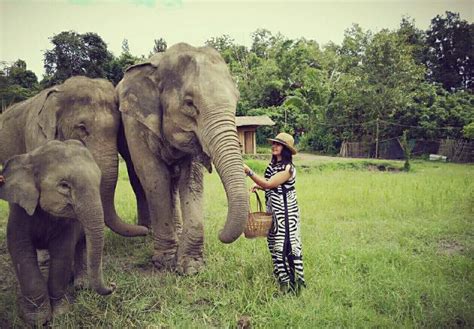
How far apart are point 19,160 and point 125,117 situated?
61.1 inches

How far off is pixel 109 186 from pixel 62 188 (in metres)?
1.43

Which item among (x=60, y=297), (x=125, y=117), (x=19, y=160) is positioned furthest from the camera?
(x=125, y=117)

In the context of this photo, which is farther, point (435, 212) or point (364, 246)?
point (435, 212)

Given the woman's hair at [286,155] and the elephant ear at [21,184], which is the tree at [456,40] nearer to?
the woman's hair at [286,155]

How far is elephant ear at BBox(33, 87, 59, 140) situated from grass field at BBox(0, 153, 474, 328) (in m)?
1.57

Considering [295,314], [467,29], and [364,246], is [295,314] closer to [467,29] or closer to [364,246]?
[364,246]

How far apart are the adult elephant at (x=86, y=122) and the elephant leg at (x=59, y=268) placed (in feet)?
2.44

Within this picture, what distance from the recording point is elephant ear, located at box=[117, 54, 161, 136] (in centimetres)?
436

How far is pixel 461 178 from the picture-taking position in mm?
11234

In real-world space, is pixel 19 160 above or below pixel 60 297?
above

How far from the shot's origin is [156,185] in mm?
4605

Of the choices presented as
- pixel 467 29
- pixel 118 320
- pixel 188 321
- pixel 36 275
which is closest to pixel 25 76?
pixel 36 275

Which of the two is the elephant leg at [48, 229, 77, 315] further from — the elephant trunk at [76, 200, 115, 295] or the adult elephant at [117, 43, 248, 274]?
the adult elephant at [117, 43, 248, 274]

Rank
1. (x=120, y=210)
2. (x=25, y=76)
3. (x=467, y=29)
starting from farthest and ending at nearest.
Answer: (x=120, y=210), (x=467, y=29), (x=25, y=76)
